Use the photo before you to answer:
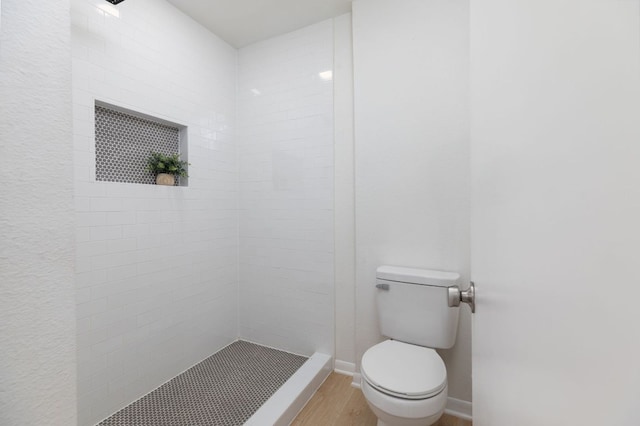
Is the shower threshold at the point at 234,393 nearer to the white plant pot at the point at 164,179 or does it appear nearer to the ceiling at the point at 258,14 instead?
the white plant pot at the point at 164,179

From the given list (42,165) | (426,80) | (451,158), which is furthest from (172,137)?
(451,158)

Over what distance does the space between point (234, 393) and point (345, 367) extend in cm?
75

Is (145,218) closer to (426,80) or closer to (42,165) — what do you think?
(42,165)

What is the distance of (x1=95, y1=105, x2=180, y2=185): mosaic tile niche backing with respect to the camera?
162 cm

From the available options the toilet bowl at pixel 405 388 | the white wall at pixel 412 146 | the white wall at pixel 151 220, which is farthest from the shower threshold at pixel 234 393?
the toilet bowl at pixel 405 388

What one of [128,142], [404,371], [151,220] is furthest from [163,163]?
[404,371]

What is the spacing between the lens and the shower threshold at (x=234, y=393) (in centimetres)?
153

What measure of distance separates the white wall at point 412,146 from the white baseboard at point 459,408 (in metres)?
0.04

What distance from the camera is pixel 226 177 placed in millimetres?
2350

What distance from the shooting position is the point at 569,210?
0.18 metres

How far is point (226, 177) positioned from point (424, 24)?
1.74 m

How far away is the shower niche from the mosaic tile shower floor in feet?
4.28

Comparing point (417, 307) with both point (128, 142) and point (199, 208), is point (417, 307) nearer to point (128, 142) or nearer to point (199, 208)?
point (199, 208)

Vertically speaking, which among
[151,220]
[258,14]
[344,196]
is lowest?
[151,220]
